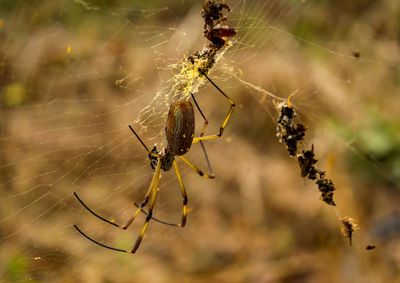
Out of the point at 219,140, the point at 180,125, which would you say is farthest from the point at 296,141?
the point at 219,140

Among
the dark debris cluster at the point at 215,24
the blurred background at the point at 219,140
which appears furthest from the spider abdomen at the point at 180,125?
the blurred background at the point at 219,140

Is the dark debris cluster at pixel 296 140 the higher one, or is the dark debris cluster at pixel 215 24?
the dark debris cluster at pixel 215 24

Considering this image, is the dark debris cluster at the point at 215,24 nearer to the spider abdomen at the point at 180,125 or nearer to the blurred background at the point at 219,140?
the spider abdomen at the point at 180,125

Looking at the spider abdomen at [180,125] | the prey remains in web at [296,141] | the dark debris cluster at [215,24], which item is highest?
the dark debris cluster at [215,24]

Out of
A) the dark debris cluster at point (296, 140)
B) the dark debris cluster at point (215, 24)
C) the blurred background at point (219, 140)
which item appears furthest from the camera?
the blurred background at point (219, 140)

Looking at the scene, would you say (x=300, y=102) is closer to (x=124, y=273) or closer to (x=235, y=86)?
(x=235, y=86)

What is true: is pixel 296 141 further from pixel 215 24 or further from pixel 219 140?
pixel 219 140
